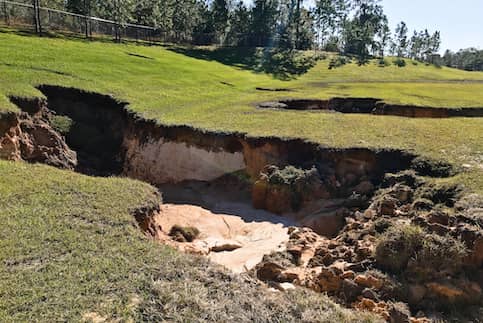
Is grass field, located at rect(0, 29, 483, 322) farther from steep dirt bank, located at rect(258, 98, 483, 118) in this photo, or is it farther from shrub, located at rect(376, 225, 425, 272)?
steep dirt bank, located at rect(258, 98, 483, 118)

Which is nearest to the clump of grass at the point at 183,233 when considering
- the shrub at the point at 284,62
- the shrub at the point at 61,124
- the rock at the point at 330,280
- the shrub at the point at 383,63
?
the rock at the point at 330,280

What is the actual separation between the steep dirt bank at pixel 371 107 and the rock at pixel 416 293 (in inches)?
527

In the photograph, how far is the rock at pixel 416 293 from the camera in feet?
24.2

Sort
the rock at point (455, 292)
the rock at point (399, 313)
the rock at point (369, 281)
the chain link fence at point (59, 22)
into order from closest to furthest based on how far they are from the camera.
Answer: the rock at point (399, 313)
the rock at point (455, 292)
the rock at point (369, 281)
the chain link fence at point (59, 22)

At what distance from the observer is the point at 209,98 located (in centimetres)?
2158

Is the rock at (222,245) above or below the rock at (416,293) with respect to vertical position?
below

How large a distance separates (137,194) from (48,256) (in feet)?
10.6

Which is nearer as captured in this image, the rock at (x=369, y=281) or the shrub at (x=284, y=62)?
the rock at (x=369, y=281)

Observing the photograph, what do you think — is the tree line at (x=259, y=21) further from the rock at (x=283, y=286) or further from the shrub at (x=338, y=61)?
the rock at (x=283, y=286)

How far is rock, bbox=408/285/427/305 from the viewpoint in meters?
7.37

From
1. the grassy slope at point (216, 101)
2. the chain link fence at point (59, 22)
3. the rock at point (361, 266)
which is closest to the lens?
the rock at point (361, 266)

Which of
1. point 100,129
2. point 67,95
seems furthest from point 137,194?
point 67,95

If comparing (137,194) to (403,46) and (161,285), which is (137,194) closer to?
(161,285)

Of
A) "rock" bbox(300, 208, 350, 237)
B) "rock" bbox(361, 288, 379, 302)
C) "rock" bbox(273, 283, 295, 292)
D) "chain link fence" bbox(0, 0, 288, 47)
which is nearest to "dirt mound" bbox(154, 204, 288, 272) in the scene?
"rock" bbox(300, 208, 350, 237)
